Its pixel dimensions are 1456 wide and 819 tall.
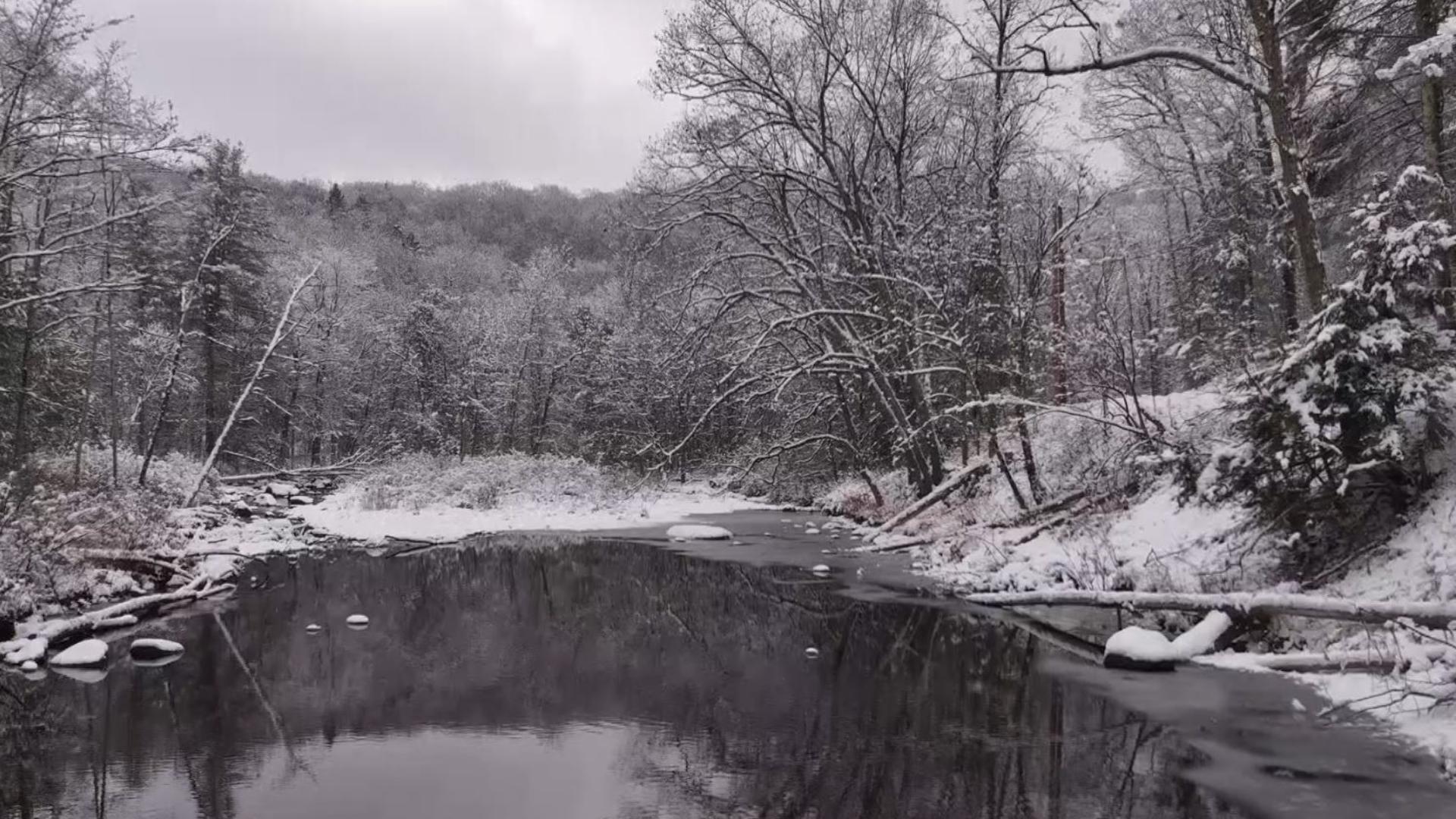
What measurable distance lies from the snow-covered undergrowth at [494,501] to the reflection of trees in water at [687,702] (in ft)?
30.1

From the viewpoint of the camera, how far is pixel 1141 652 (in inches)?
309

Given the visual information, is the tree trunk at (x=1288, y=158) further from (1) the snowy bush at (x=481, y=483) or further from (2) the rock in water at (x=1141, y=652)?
(1) the snowy bush at (x=481, y=483)

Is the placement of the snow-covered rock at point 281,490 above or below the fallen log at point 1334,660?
below

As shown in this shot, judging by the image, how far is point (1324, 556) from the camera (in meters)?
8.69

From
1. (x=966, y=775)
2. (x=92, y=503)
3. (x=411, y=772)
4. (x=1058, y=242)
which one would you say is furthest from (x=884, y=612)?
(x=92, y=503)

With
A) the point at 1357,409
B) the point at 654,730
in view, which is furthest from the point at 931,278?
the point at 654,730

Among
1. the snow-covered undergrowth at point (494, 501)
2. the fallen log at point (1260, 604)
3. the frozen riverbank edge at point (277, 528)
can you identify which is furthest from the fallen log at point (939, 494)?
the snow-covered undergrowth at point (494, 501)

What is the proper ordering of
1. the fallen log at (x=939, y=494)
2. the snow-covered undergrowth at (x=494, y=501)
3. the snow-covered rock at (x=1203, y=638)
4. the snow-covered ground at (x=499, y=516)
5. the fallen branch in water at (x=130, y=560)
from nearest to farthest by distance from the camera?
the snow-covered rock at (x=1203, y=638) < the fallen branch in water at (x=130, y=560) < the fallen log at (x=939, y=494) < the snow-covered ground at (x=499, y=516) < the snow-covered undergrowth at (x=494, y=501)

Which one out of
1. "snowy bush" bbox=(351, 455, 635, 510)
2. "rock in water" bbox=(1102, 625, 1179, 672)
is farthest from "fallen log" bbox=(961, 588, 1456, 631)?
"snowy bush" bbox=(351, 455, 635, 510)

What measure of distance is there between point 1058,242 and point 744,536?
28.4 ft

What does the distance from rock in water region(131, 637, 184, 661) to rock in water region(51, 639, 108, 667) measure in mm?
279

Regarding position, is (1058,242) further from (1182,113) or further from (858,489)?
(858,489)

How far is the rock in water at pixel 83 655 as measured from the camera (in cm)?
844

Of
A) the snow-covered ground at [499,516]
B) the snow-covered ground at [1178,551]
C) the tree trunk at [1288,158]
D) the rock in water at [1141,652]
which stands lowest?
the snow-covered ground at [499,516]
